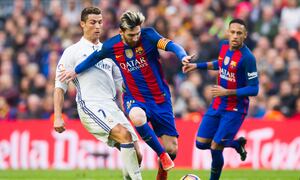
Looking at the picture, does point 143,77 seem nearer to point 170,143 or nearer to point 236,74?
point 170,143

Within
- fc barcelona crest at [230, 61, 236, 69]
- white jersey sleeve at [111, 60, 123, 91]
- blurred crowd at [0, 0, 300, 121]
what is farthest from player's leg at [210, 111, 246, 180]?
blurred crowd at [0, 0, 300, 121]

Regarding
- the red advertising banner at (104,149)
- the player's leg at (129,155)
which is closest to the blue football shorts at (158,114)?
the player's leg at (129,155)

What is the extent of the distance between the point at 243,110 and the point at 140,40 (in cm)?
231

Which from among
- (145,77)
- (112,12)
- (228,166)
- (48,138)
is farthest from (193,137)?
(145,77)

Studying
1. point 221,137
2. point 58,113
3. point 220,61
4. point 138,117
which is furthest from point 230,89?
point 58,113

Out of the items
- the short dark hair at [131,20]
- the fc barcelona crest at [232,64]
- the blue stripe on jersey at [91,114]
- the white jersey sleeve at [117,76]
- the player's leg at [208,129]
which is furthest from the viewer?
the player's leg at [208,129]

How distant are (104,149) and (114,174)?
9.64 ft

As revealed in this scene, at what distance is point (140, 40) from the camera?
13578 mm

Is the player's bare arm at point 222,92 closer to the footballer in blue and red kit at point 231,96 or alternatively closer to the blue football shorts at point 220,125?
the footballer in blue and red kit at point 231,96

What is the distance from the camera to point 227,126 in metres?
14.9

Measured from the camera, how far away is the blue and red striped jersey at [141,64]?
1355cm

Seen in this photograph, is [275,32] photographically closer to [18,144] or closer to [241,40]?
[18,144]

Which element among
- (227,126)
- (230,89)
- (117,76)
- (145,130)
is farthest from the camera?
(227,126)

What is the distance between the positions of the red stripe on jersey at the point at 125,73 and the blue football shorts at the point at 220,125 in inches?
66.5
